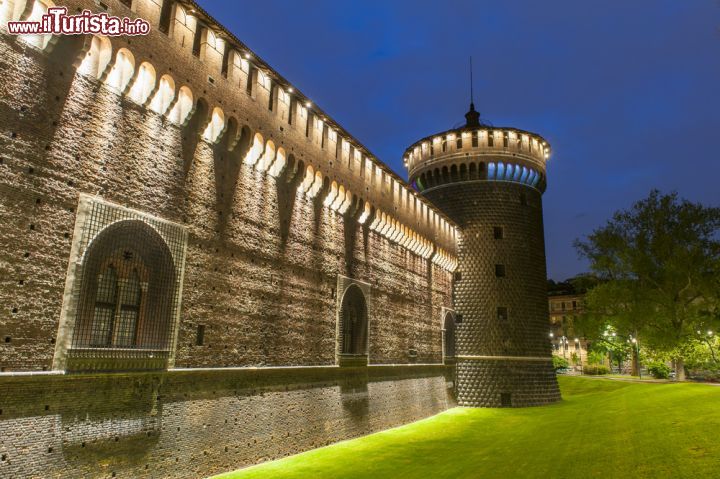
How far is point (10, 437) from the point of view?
293 inches

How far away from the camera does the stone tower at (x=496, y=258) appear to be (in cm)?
2502

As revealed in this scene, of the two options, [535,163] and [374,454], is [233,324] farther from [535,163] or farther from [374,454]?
[535,163]

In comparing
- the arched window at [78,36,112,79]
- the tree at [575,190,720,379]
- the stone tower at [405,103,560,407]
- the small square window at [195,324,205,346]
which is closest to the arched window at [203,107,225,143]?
the arched window at [78,36,112,79]

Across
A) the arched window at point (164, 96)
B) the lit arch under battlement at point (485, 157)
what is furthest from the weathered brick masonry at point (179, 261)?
the lit arch under battlement at point (485, 157)

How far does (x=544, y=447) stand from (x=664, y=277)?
68.6 feet

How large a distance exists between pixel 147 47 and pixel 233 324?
Answer: 6728 mm

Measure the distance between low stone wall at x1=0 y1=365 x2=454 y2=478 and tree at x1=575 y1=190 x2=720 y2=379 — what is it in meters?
22.2

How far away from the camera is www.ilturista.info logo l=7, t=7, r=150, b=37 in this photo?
8.44 m

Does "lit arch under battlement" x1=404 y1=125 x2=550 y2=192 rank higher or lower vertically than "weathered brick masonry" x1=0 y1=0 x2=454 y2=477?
higher

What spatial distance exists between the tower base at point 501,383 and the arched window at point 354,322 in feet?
32.6

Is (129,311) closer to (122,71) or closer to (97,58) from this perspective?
(122,71)

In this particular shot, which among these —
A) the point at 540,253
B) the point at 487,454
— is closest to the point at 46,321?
the point at 487,454

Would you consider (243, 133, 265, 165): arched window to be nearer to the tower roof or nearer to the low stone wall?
the low stone wall

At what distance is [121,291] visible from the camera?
9.86 m
